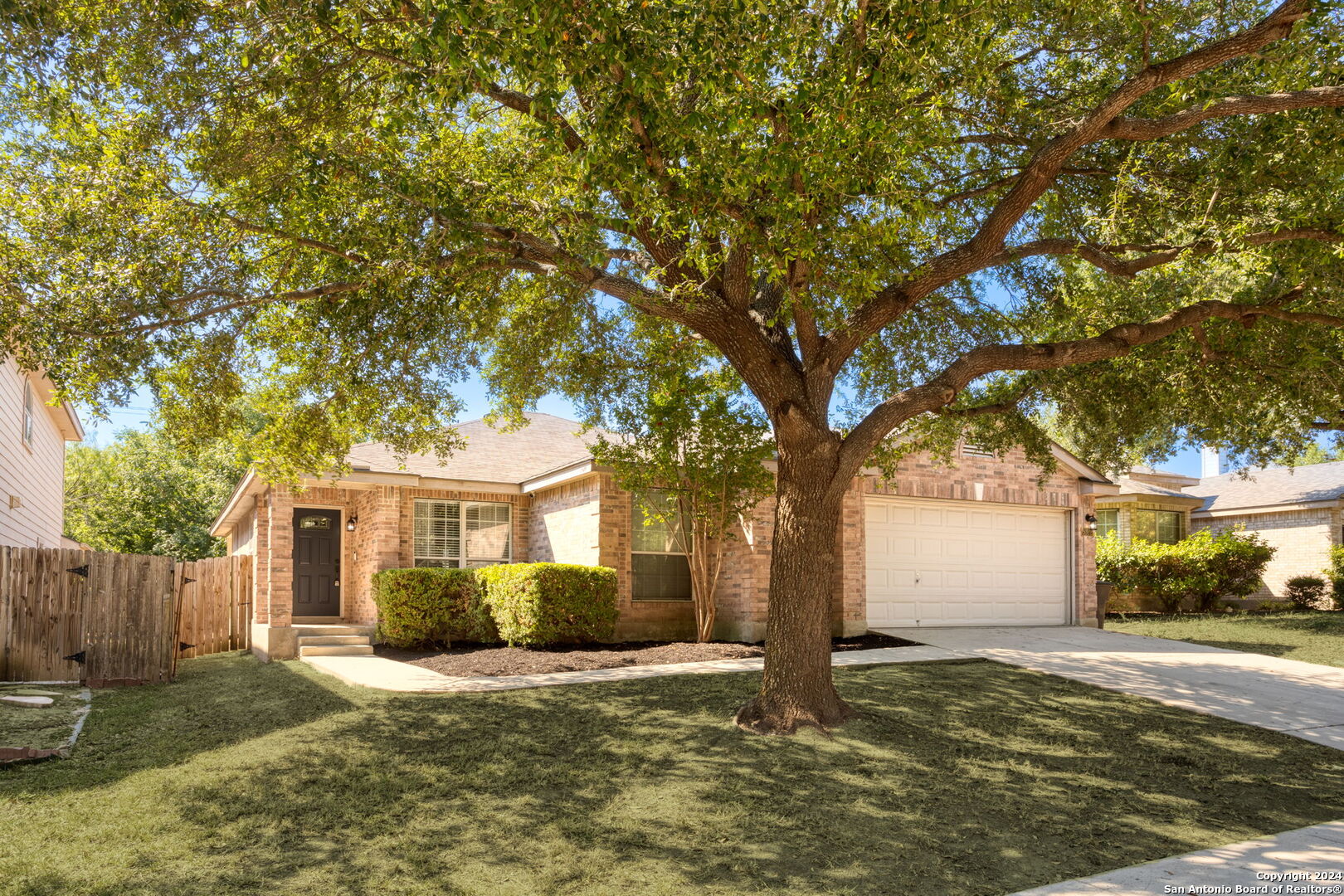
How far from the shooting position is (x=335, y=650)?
44.9 feet

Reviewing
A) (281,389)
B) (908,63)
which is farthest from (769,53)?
(281,389)

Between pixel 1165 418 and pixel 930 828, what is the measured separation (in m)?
9.82

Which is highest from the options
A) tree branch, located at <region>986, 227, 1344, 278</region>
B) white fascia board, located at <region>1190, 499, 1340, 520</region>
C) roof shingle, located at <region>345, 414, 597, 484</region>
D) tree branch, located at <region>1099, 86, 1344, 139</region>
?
tree branch, located at <region>1099, 86, 1344, 139</region>

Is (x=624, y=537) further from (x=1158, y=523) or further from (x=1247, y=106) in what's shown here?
(x=1158, y=523)

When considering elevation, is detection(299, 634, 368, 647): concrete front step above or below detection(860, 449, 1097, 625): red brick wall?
below

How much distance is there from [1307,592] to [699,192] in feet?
74.2

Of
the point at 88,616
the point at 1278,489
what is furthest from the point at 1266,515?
the point at 88,616

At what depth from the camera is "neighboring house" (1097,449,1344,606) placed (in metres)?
23.1

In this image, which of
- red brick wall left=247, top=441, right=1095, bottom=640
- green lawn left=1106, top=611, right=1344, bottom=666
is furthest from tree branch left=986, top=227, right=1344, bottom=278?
green lawn left=1106, top=611, right=1344, bottom=666

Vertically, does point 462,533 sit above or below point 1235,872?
above

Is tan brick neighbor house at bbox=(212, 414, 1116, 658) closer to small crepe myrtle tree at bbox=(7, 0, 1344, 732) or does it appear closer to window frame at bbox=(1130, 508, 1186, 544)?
small crepe myrtle tree at bbox=(7, 0, 1344, 732)

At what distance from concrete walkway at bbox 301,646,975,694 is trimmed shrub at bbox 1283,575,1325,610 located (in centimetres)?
1512

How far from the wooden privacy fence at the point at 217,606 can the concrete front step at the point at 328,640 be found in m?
2.96

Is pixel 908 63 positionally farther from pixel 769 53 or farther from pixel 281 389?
pixel 281 389
